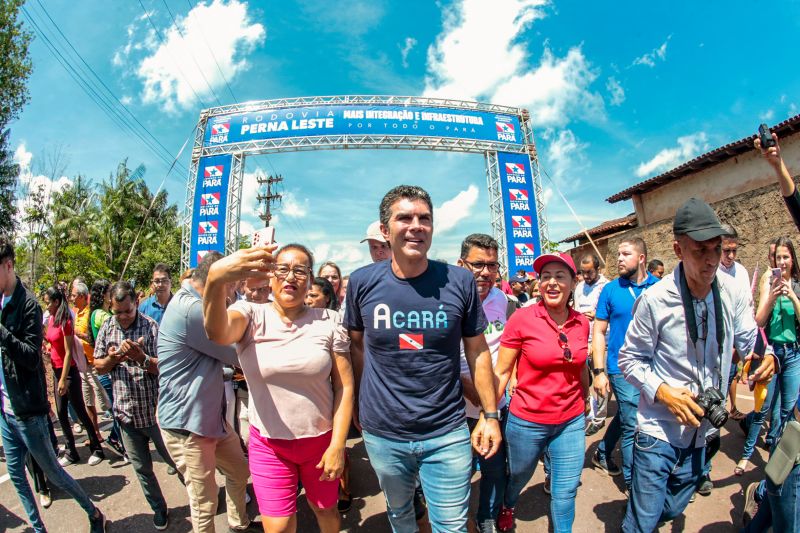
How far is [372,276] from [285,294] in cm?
52

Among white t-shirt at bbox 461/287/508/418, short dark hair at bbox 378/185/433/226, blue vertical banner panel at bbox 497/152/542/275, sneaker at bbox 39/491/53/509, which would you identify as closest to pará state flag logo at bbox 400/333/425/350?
short dark hair at bbox 378/185/433/226

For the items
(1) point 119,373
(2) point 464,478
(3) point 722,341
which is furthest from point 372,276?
(1) point 119,373

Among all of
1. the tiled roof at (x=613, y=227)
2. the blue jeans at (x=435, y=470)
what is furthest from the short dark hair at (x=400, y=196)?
the tiled roof at (x=613, y=227)

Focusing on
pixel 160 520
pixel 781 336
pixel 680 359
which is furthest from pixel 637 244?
pixel 160 520

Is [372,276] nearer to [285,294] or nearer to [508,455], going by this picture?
[285,294]

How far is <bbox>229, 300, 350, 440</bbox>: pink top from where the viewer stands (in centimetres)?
216

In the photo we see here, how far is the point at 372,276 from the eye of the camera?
2066 millimetres

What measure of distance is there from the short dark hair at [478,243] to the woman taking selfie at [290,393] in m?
1.17

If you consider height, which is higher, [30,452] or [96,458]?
[30,452]

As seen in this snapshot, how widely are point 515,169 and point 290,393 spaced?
42.1 ft

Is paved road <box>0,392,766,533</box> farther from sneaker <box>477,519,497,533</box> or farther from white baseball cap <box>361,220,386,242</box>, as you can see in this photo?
white baseball cap <box>361,220,386,242</box>

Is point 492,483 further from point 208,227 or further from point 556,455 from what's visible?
point 208,227

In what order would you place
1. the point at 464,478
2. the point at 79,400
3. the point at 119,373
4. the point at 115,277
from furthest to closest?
1. the point at 115,277
2. the point at 79,400
3. the point at 119,373
4. the point at 464,478

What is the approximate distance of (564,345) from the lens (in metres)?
2.52
